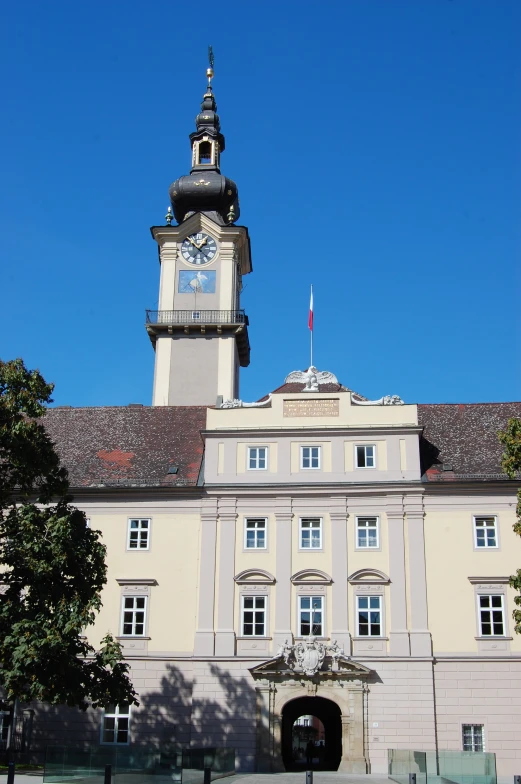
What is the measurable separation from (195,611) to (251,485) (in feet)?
17.1

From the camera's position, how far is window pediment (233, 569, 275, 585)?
3634cm

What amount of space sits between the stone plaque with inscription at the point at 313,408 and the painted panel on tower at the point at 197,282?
18.8 meters

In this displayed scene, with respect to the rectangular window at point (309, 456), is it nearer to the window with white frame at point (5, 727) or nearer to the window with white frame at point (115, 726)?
the window with white frame at point (115, 726)

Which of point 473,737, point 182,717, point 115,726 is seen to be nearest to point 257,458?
point 182,717

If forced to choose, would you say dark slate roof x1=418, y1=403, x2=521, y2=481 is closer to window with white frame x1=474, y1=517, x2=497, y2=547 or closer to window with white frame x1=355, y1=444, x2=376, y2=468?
window with white frame x1=474, y1=517, x2=497, y2=547

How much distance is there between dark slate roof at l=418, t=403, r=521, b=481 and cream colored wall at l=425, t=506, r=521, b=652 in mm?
1364

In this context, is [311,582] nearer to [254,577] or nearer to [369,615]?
[254,577]

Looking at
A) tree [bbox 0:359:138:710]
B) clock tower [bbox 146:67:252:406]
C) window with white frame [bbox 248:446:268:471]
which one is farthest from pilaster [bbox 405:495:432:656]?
clock tower [bbox 146:67:252:406]

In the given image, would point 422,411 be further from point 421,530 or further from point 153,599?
point 153,599

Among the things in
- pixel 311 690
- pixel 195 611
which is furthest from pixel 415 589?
pixel 195 611

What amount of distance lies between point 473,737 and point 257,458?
12.9 metres

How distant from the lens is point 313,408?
3872 centimetres

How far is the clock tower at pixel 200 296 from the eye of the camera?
174 feet

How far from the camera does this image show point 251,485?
37.8 metres
